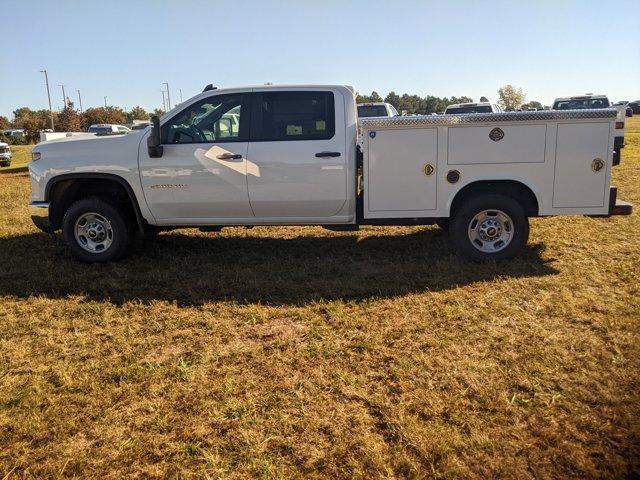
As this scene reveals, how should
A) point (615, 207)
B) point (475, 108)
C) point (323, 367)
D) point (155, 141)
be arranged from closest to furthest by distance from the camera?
point (323, 367), point (615, 207), point (155, 141), point (475, 108)

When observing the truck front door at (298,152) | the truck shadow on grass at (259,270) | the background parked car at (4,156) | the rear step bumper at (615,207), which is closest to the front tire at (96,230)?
the truck shadow on grass at (259,270)

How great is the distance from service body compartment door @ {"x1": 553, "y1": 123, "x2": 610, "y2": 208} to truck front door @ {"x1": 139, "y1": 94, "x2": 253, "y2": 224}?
3.24m

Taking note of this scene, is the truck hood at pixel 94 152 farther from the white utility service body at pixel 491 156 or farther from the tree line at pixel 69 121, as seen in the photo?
the tree line at pixel 69 121

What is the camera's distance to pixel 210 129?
18.5 feet

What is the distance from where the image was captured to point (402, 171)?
5.43 meters

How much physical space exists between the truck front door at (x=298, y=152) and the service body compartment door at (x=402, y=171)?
323 mm

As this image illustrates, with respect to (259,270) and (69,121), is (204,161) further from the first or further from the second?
(69,121)

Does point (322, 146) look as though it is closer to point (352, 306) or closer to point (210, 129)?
point (210, 129)

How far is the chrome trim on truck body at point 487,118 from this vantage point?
512 cm

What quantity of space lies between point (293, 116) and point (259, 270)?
1.71 m

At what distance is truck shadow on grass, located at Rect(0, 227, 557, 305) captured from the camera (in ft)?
16.4

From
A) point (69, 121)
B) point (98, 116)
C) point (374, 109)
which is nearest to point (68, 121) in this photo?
point (69, 121)

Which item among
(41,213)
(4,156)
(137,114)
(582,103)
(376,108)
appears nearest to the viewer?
(41,213)

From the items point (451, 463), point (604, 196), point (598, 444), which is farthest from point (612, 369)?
point (604, 196)
